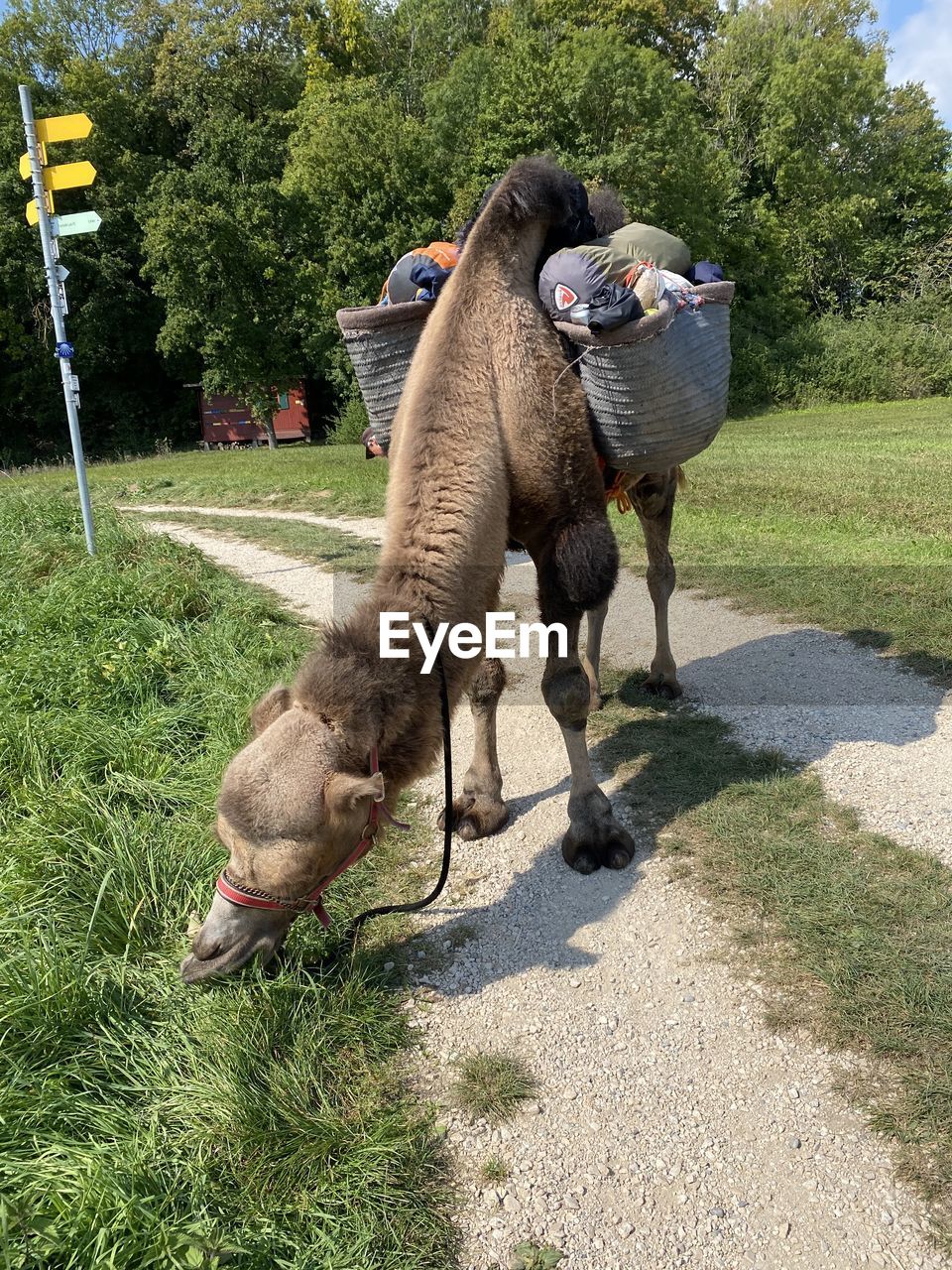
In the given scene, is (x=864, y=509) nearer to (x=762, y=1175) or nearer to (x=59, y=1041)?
(x=762, y=1175)

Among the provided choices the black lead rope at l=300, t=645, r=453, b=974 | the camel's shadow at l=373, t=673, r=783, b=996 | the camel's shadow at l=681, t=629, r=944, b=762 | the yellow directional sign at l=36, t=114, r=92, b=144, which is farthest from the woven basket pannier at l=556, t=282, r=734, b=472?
the yellow directional sign at l=36, t=114, r=92, b=144

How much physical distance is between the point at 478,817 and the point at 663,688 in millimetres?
1975

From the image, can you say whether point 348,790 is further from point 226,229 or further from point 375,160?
point 375,160

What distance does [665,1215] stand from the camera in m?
2.24

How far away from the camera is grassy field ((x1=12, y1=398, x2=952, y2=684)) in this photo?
6891mm

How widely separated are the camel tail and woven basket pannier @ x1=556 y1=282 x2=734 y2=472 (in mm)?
488

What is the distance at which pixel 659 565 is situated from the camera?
226 inches

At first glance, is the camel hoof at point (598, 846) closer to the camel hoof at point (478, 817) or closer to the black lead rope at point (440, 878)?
the camel hoof at point (478, 817)

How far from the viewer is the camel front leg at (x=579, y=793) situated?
3.74 meters

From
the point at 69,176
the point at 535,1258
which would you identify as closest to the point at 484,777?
the point at 535,1258

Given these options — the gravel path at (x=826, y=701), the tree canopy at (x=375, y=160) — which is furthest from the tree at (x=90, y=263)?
the gravel path at (x=826, y=701)

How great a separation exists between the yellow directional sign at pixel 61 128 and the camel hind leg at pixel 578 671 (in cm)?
578

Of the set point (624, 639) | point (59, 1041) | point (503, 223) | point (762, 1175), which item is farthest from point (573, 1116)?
point (624, 639)

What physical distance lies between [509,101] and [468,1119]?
31785mm
